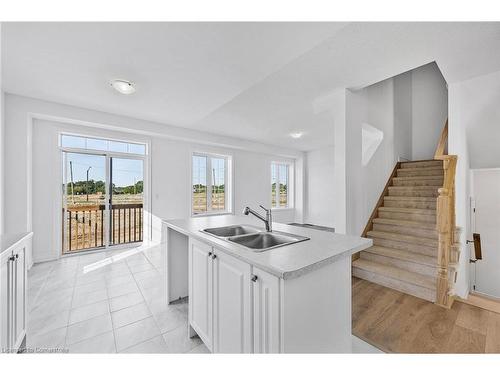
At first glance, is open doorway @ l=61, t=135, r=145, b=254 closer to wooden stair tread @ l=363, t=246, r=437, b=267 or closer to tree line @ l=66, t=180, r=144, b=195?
tree line @ l=66, t=180, r=144, b=195

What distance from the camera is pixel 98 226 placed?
414 centimetres

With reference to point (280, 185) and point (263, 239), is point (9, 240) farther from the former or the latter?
point (280, 185)

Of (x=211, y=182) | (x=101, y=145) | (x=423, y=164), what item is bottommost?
(x=211, y=182)

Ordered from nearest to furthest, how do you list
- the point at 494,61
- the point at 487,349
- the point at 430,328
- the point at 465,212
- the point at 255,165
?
the point at 487,349 → the point at 430,328 → the point at 494,61 → the point at 465,212 → the point at 255,165

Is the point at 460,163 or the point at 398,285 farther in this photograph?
the point at 398,285

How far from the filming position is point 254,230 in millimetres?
1890

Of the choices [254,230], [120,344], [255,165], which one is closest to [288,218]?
[255,165]

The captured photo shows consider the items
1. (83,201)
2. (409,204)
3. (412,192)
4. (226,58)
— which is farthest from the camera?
(83,201)

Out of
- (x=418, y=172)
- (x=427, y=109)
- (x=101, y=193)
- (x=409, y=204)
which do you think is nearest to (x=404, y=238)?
(x=409, y=204)

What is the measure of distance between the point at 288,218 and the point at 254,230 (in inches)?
213

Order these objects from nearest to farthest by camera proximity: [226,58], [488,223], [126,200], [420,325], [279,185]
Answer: [420,325] < [226,58] < [488,223] < [126,200] < [279,185]

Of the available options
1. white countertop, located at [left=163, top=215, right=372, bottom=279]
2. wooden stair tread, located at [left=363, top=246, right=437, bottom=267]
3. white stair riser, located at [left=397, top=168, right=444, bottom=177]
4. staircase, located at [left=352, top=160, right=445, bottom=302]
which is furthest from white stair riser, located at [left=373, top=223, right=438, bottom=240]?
white countertop, located at [left=163, top=215, right=372, bottom=279]

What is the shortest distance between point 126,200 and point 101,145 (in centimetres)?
117
